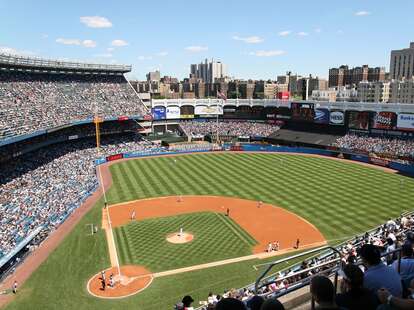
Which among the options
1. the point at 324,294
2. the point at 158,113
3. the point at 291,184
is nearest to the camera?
the point at 324,294

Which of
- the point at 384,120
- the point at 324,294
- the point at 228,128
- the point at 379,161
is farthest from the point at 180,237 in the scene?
the point at 228,128

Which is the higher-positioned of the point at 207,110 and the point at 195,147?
the point at 207,110

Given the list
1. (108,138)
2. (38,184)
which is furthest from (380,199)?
(108,138)

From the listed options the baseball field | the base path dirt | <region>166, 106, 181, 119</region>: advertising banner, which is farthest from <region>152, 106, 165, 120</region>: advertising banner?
the base path dirt

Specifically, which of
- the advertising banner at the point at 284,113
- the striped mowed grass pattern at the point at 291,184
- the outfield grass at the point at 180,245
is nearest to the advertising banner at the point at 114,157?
the striped mowed grass pattern at the point at 291,184

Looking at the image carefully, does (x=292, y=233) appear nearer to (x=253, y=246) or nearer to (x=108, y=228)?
(x=253, y=246)

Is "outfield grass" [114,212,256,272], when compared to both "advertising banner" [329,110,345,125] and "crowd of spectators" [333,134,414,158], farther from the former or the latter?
"advertising banner" [329,110,345,125]

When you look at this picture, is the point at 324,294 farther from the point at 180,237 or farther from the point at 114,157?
the point at 114,157
